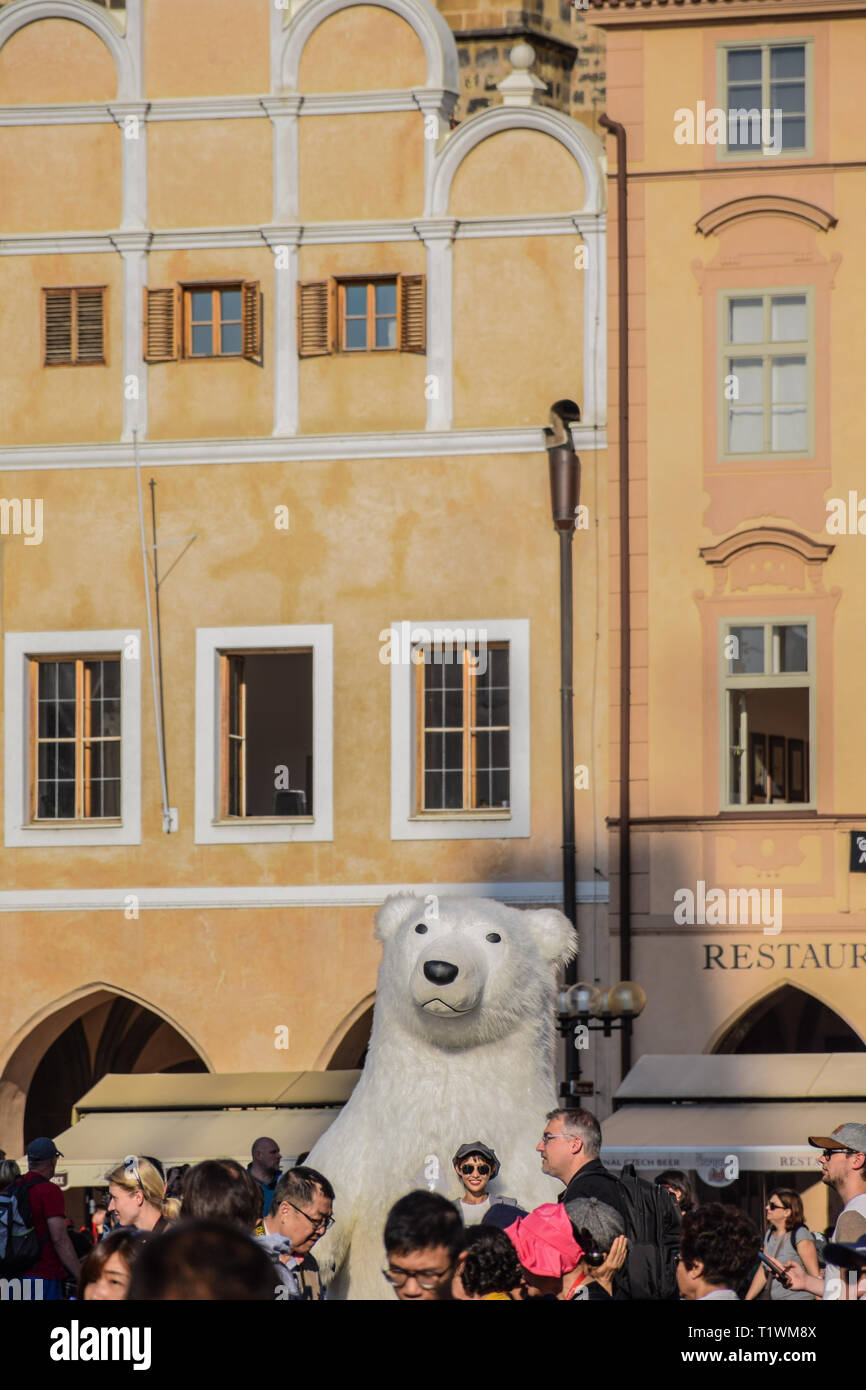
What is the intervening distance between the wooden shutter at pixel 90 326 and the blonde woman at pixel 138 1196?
39.9 feet

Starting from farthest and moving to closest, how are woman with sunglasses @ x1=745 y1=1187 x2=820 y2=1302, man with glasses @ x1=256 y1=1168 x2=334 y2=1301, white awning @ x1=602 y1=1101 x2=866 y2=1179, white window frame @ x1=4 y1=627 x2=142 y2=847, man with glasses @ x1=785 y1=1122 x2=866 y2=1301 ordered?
1. white window frame @ x1=4 y1=627 x2=142 y2=847
2. white awning @ x1=602 y1=1101 x2=866 y2=1179
3. woman with sunglasses @ x1=745 y1=1187 x2=820 y2=1302
4. man with glasses @ x1=785 y1=1122 x2=866 y2=1301
5. man with glasses @ x1=256 y1=1168 x2=334 y2=1301

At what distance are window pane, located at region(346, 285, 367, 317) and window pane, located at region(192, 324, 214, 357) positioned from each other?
112 cm

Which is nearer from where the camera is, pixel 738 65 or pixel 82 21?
pixel 738 65

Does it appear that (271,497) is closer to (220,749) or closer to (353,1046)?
(220,749)

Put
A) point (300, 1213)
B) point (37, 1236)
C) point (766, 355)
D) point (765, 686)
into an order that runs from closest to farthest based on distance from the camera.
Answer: point (300, 1213), point (37, 1236), point (765, 686), point (766, 355)

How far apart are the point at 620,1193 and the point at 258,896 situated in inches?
444

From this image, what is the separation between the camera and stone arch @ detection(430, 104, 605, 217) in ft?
65.0

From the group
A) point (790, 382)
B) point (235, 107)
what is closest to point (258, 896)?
point (790, 382)

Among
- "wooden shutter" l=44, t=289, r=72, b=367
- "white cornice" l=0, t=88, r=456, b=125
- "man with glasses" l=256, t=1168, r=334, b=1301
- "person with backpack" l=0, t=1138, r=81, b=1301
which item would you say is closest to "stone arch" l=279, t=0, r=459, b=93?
"white cornice" l=0, t=88, r=456, b=125

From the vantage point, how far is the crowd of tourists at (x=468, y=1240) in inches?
176

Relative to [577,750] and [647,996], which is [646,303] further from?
[647,996]

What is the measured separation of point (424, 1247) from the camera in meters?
5.78

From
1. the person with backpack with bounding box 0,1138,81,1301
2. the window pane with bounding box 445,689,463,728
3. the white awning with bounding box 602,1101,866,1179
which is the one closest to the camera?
the person with backpack with bounding box 0,1138,81,1301

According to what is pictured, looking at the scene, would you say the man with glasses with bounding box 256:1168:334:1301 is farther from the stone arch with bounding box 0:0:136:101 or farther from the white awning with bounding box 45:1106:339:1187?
the stone arch with bounding box 0:0:136:101
